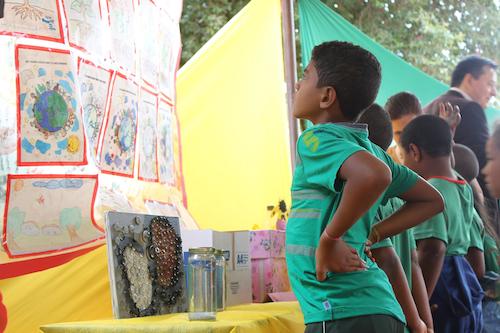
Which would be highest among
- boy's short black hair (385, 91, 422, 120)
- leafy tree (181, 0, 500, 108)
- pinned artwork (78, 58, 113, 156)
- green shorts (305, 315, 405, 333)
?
leafy tree (181, 0, 500, 108)

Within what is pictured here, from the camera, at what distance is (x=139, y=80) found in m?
2.72

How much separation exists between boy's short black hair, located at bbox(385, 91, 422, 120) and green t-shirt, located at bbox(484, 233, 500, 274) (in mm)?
688

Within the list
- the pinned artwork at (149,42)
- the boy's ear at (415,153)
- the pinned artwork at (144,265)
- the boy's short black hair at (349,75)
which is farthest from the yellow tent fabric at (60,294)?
the boy's ear at (415,153)

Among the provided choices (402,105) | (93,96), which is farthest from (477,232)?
(93,96)

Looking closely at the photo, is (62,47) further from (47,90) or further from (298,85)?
(298,85)

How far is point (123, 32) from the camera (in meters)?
2.60

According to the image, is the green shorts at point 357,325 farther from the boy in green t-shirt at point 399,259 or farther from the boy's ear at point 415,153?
the boy's ear at point 415,153

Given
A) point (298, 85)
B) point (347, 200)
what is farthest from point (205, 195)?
point (347, 200)

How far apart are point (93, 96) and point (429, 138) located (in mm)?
1404

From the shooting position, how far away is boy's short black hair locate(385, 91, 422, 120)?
389 centimetres

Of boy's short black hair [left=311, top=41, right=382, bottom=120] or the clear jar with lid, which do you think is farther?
the clear jar with lid

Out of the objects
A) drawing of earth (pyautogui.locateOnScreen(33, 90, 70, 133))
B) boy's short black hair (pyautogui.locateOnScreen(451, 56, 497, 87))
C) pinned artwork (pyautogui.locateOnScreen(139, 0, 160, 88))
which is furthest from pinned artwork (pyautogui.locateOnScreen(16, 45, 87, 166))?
boy's short black hair (pyautogui.locateOnScreen(451, 56, 497, 87))

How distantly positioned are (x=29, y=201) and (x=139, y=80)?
0.75 metres

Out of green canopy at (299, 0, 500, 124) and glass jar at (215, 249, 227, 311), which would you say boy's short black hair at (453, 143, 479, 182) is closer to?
green canopy at (299, 0, 500, 124)
